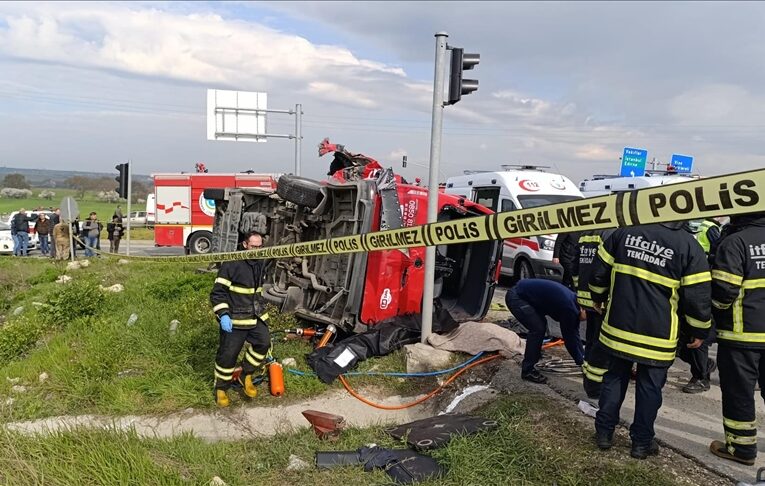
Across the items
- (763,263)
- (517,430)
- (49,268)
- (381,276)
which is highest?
(763,263)

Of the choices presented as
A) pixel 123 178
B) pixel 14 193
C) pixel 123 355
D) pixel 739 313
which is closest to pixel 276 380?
pixel 123 355

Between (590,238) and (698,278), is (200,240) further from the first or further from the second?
(698,278)

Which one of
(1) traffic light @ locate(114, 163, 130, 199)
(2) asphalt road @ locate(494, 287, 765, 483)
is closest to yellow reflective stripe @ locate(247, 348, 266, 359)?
(2) asphalt road @ locate(494, 287, 765, 483)

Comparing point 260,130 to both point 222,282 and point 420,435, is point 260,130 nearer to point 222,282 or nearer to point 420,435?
point 222,282

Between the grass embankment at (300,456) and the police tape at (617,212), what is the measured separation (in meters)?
1.51

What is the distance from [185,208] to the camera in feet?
63.0

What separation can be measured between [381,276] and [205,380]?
213 centimetres

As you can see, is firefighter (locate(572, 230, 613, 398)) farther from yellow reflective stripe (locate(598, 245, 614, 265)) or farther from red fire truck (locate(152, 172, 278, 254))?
red fire truck (locate(152, 172, 278, 254))

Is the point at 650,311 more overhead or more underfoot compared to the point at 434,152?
more underfoot

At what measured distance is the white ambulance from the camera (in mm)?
10297

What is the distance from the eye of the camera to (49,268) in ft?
45.3

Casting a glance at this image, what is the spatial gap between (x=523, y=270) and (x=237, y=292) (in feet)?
22.9

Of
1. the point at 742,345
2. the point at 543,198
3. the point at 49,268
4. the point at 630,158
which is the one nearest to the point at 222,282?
the point at 742,345

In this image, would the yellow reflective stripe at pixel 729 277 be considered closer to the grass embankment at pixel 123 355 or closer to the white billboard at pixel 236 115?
the grass embankment at pixel 123 355
